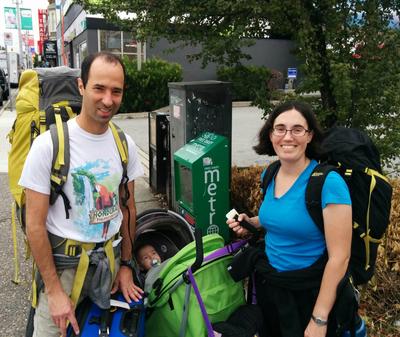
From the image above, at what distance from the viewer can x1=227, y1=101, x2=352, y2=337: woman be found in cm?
180

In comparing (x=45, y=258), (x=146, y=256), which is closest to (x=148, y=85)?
(x=146, y=256)

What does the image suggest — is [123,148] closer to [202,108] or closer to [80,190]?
[80,190]

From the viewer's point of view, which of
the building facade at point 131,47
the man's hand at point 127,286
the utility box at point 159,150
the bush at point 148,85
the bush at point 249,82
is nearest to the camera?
the man's hand at point 127,286

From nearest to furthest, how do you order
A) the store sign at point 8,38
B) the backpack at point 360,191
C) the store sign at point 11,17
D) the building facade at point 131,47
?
the backpack at point 360,191
the building facade at point 131,47
the store sign at point 8,38
the store sign at point 11,17

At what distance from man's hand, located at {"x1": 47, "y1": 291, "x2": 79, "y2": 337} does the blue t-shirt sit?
38.9 inches

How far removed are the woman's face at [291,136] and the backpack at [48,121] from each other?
76 cm

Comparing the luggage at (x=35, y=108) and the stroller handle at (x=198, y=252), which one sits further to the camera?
the luggage at (x=35, y=108)

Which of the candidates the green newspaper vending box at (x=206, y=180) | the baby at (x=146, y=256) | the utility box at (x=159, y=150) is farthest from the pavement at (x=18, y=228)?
the baby at (x=146, y=256)

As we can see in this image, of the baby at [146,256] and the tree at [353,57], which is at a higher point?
the tree at [353,57]

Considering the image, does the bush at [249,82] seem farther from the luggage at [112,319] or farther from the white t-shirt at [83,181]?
the luggage at [112,319]

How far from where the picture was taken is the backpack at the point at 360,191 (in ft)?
6.11

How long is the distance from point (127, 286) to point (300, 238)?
3.00 feet

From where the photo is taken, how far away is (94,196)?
1869mm

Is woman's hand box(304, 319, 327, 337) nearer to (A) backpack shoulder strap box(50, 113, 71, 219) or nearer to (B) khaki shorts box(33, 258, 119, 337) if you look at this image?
(B) khaki shorts box(33, 258, 119, 337)
